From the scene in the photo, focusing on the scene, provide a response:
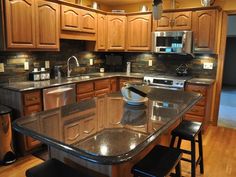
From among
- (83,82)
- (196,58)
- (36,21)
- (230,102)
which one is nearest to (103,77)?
(83,82)

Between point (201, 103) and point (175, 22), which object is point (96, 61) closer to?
point (175, 22)

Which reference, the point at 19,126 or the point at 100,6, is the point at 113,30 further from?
the point at 19,126

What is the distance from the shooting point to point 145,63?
199 inches

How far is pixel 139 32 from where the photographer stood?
15.2 feet

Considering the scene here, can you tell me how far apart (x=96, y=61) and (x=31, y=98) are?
2.29m

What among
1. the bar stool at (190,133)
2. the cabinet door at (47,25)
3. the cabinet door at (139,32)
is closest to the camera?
the bar stool at (190,133)

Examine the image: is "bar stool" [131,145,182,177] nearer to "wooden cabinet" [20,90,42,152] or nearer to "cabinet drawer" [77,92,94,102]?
"wooden cabinet" [20,90,42,152]

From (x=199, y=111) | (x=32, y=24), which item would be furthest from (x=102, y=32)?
(x=199, y=111)

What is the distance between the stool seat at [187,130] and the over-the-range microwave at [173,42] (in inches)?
75.6

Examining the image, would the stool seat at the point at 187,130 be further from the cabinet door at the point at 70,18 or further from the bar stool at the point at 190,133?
the cabinet door at the point at 70,18

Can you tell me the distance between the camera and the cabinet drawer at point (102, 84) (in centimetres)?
419

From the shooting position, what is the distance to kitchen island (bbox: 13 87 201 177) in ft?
3.91

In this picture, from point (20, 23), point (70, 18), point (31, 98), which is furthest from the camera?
point (70, 18)

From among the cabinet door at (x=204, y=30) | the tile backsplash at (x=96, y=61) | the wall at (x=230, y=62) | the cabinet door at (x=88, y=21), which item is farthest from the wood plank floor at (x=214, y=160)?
the wall at (x=230, y=62)
